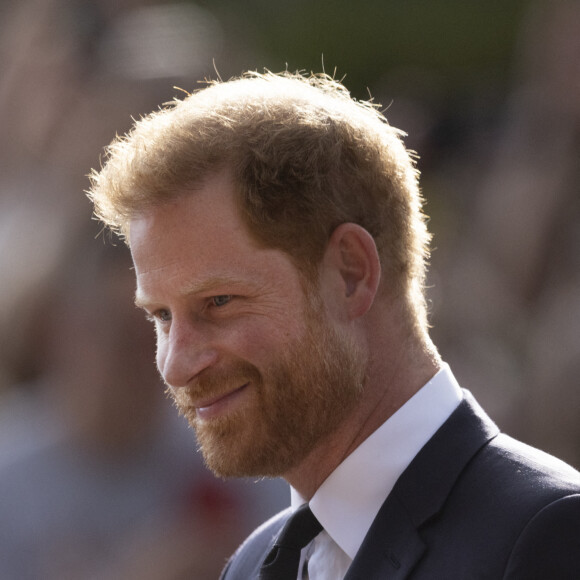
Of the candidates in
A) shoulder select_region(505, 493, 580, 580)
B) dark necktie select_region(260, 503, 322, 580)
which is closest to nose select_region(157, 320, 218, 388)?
dark necktie select_region(260, 503, 322, 580)

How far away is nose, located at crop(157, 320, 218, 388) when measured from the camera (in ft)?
7.47

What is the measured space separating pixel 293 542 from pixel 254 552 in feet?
1.46

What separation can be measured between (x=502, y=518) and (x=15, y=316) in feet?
13.4

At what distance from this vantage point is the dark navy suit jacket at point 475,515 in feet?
6.19

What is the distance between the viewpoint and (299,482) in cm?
238

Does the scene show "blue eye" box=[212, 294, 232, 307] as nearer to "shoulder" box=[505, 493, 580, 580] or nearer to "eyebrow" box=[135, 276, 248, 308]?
"eyebrow" box=[135, 276, 248, 308]

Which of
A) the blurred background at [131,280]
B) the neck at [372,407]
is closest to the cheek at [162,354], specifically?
the neck at [372,407]

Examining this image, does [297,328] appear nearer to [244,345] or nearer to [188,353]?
[244,345]

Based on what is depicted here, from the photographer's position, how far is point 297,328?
2.29m

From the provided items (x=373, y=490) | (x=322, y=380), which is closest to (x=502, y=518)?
(x=373, y=490)

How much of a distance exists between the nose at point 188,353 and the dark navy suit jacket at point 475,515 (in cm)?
51

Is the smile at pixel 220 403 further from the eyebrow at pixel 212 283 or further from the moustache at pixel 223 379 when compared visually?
the eyebrow at pixel 212 283

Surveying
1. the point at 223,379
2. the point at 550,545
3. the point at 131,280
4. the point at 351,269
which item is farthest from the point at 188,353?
the point at 131,280

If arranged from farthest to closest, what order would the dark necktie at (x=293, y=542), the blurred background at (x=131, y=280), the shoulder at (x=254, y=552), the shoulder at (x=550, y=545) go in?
the blurred background at (x=131, y=280) < the shoulder at (x=254, y=552) < the dark necktie at (x=293, y=542) < the shoulder at (x=550, y=545)
